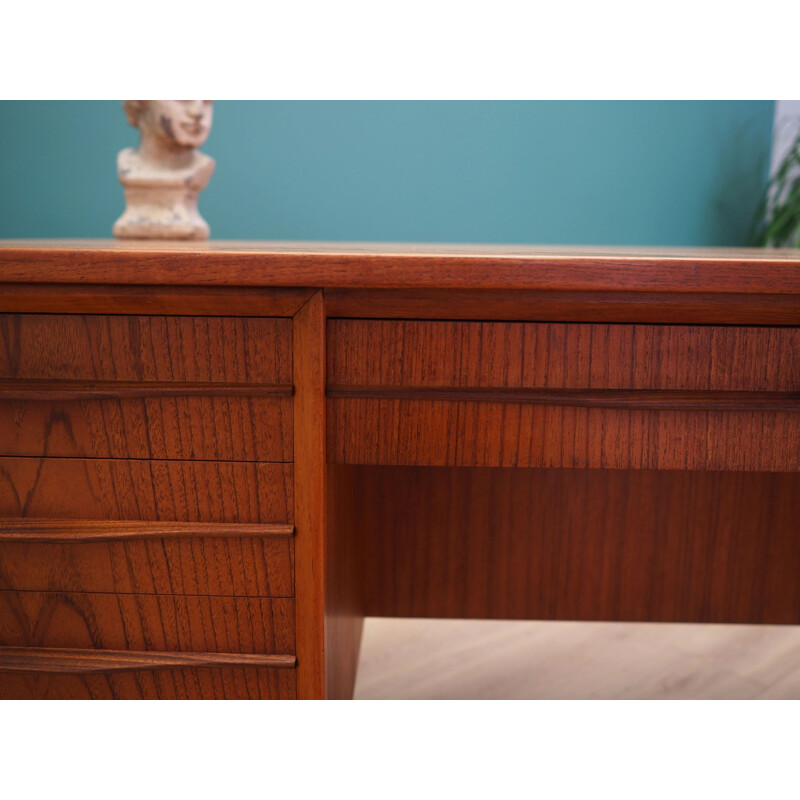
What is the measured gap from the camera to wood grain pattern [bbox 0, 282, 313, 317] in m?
0.69

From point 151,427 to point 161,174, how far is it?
60 cm

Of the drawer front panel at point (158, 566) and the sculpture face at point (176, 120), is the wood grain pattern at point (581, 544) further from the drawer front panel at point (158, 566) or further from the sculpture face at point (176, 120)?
the sculpture face at point (176, 120)


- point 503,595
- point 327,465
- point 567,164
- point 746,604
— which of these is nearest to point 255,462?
point 327,465

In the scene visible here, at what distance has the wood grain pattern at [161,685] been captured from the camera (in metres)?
0.78

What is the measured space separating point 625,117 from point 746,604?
1.00 m

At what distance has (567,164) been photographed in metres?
1.59

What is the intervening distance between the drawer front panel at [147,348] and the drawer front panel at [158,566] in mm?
169

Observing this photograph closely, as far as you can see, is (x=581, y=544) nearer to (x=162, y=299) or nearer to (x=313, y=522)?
(x=313, y=522)

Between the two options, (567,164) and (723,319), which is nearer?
(723,319)

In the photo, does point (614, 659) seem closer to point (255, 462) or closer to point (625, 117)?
point (255, 462)

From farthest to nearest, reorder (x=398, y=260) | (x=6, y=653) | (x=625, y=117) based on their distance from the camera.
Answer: (x=625, y=117) → (x=6, y=653) → (x=398, y=260)

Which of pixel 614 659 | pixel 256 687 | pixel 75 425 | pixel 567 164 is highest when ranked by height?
pixel 567 164

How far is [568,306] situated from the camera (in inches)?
27.2

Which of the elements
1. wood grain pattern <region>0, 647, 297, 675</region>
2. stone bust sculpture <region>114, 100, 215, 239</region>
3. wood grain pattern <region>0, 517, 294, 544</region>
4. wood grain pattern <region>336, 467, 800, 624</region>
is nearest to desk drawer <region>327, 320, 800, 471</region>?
wood grain pattern <region>0, 517, 294, 544</region>
